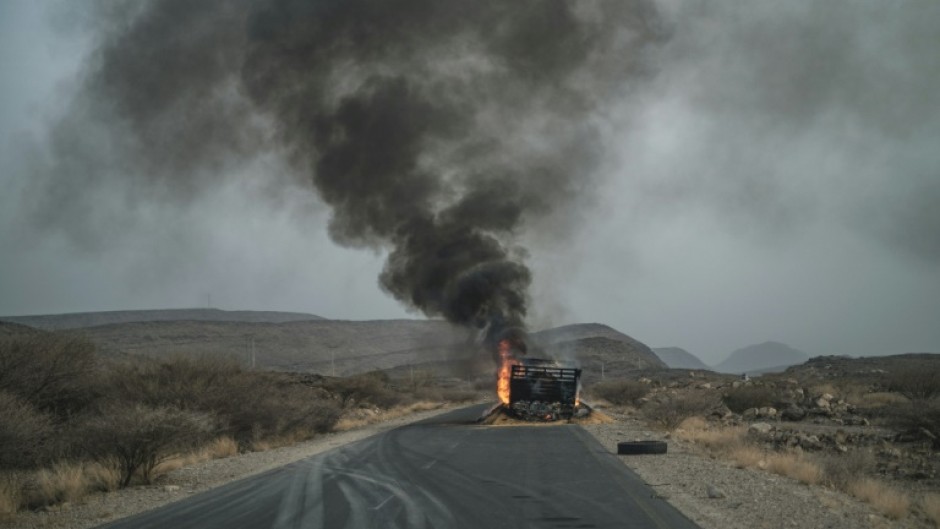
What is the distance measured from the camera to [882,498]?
43.7 feet

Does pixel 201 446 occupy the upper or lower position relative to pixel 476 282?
lower

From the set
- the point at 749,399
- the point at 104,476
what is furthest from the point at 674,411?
the point at 104,476

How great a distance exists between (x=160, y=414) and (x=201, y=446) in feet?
22.3

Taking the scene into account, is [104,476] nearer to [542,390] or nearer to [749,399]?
[542,390]

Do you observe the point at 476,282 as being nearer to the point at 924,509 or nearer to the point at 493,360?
the point at 493,360

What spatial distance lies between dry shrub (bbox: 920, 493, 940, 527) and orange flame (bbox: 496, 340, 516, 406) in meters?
22.8

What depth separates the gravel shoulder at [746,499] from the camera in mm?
11570

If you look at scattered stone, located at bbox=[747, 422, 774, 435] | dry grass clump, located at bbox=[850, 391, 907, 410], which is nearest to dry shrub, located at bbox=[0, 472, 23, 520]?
scattered stone, located at bbox=[747, 422, 774, 435]

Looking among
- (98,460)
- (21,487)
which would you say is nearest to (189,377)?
(98,460)

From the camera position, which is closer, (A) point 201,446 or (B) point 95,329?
(A) point 201,446

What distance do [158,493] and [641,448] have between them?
41.3 ft

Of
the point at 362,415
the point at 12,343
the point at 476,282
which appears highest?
the point at 476,282

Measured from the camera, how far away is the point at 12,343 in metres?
22.4

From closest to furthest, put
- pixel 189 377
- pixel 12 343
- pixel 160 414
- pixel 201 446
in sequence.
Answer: pixel 160 414 < pixel 12 343 < pixel 201 446 < pixel 189 377
